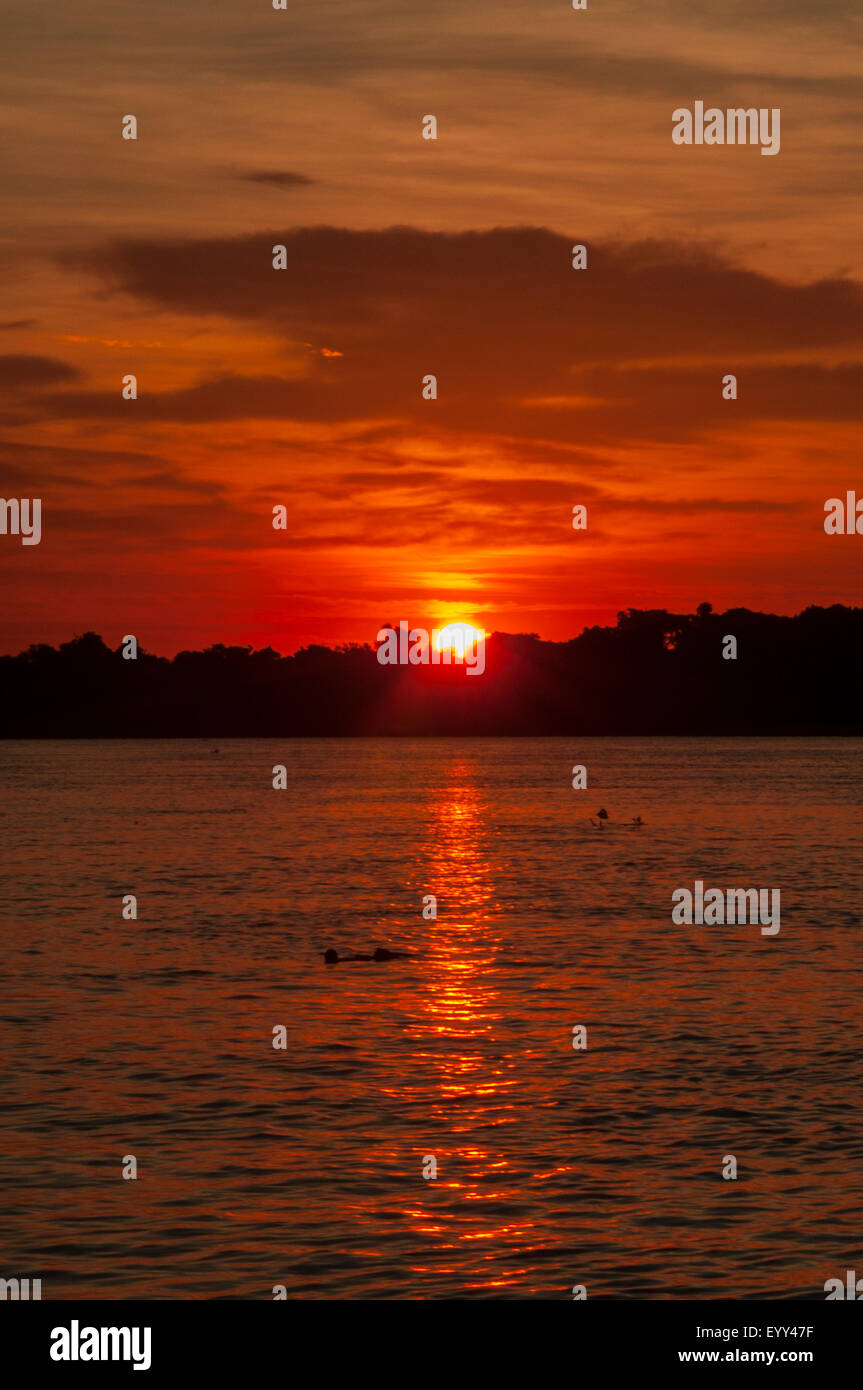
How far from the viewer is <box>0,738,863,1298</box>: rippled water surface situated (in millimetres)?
17594

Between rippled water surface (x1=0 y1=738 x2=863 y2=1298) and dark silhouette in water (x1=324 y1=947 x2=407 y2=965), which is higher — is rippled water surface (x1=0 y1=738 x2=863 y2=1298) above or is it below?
below

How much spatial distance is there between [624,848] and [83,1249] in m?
65.8

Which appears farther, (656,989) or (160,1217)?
(656,989)

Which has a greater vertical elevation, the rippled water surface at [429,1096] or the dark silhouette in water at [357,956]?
the dark silhouette in water at [357,956]

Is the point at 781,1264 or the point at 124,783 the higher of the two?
the point at 124,783

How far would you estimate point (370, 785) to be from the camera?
605ft

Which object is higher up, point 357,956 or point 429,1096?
point 357,956

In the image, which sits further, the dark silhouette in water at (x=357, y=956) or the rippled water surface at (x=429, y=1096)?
the dark silhouette in water at (x=357, y=956)

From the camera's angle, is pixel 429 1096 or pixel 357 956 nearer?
pixel 429 1096

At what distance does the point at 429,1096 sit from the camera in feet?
82.1

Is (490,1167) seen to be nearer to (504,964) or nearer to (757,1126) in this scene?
(757,1126)

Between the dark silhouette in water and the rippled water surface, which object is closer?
the rippled water surface

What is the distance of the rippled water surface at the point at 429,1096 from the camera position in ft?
57.7
